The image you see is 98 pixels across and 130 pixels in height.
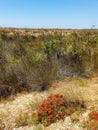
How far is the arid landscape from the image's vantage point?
7.73 m

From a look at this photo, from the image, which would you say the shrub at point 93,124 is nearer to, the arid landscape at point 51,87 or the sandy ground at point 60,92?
the arid landscape at point 51,87

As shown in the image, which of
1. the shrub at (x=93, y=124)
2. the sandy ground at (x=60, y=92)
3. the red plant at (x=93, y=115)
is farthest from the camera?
the sandy ground at (x=60, y=92)

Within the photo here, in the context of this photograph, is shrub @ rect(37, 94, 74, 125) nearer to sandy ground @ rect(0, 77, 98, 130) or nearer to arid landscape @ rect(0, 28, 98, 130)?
arid landscape @ rect(0, 28, 98, 130)

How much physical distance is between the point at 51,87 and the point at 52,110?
215 centimetres

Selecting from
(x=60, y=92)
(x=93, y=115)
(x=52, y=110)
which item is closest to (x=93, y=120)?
(x=93, y=115)

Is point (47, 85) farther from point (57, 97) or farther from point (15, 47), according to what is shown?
point (15, 47)

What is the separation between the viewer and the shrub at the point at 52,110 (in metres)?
7.71

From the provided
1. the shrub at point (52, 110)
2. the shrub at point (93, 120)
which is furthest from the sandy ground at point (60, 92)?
the shrub at point (93, 120)

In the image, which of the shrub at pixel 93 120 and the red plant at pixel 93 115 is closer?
the shrub at pixel 93 120

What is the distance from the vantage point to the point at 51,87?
392 inches

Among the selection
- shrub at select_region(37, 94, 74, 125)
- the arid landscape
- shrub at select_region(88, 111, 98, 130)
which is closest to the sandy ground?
the arid landscape

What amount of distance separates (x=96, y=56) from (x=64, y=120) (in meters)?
5.96

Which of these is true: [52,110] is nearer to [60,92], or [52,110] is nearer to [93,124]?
[60,92]

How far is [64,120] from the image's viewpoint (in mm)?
7656
